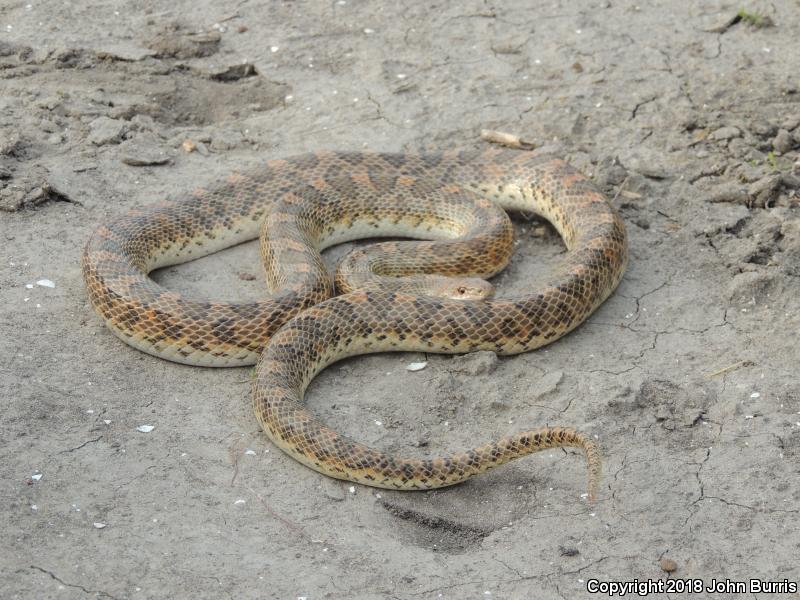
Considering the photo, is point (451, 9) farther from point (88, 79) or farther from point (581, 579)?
point (581, 579)

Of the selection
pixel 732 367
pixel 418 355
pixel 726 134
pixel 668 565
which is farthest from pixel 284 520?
pixel 726 134

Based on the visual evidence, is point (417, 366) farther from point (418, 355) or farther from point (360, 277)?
point (360, 277)

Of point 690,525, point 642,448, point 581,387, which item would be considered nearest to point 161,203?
point 581,387

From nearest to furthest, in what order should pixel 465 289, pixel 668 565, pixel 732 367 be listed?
pixel 668 565, pixel 732 367, pixel 465 289

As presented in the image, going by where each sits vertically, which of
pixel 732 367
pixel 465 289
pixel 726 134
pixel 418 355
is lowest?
pixel 418 355

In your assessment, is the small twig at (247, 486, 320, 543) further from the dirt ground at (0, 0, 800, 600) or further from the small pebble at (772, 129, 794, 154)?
the small pebble at (772, 129, 794, 154)

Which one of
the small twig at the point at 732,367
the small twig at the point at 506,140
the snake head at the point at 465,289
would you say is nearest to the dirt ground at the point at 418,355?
the small twig at the point at 732,367

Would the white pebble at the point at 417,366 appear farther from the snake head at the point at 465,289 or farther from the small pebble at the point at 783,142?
the small pebble at the point at 783,142
